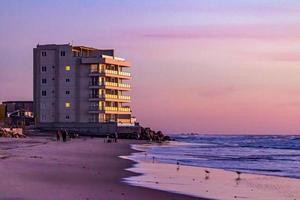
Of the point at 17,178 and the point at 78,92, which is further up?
the point at 78,92

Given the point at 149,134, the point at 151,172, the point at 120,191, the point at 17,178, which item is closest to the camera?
the point at 120,191

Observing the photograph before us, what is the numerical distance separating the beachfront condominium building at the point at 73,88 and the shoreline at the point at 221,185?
73481mm

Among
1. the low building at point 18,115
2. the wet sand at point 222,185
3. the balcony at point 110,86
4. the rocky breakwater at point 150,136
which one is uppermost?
the balcony at point 110,86

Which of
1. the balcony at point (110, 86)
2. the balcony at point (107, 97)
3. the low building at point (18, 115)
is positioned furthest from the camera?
the low building at point (18, 115)

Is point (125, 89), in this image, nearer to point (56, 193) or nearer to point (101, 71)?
point (101, 71)

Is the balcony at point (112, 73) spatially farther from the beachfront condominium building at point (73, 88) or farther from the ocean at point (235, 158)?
the ocean at point (235, 158)

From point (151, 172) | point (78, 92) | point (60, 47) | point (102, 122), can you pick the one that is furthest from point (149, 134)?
point (151, 172)

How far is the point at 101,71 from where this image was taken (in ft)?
322

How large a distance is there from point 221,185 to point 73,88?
81.5 m

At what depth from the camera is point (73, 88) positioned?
99.3m

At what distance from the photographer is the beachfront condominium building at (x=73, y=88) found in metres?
97.4

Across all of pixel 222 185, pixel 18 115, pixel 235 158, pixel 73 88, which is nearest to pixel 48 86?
pixel 73 88

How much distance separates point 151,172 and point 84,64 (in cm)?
7567

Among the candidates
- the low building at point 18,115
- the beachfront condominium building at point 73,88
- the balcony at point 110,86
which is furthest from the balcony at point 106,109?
the low building at point 18,115
